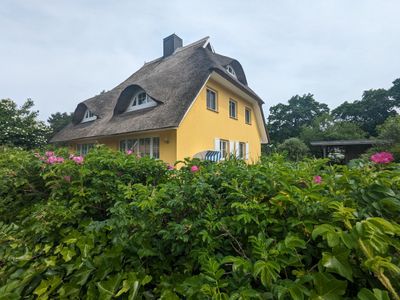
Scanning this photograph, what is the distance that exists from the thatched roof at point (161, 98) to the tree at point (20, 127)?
2613 millimetres

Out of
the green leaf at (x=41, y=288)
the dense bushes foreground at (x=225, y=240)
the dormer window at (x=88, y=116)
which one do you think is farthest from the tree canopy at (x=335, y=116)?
the green leaf at (x=41, y=288)

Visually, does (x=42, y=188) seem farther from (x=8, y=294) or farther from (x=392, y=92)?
(x=392, y=92)

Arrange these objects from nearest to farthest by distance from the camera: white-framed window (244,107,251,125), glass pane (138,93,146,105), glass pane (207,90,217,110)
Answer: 1. glass pane (207,90,217,110)
2. glass pane (138,93,146,105)
3. white-framed window (244,107,251,125)

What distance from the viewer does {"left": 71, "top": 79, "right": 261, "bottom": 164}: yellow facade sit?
927 centimetres

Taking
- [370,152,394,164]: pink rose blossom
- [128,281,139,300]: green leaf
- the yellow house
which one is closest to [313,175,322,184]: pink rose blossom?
[370,152,394,164]: pink rose blossom

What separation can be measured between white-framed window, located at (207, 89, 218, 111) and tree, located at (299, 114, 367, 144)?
20488 mm

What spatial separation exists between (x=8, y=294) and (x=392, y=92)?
41904 mm

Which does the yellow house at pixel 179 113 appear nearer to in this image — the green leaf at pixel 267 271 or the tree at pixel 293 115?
the green leaf at pixel 267 271

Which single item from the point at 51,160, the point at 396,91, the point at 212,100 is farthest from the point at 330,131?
the point at 51,160

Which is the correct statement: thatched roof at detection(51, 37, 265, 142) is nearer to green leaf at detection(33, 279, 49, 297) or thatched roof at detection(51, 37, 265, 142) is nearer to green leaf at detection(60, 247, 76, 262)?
green leaf at detection(60, 247, 76, 262)

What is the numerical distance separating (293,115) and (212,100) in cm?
3120

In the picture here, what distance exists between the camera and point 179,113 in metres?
8.70

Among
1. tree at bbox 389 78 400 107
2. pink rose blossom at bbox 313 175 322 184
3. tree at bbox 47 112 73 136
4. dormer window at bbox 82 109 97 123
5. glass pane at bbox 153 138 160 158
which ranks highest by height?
tree at bbox 389 78 400 107

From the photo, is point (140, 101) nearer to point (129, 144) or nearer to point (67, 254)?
point (129, 144)
